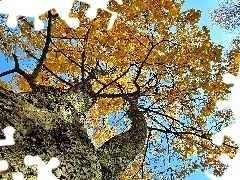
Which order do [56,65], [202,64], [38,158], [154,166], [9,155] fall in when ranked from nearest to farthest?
1. [9,155]
2. [38,158]
3. [202,64]
4. [56,65]
5. [154,166]

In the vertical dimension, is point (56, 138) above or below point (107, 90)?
below

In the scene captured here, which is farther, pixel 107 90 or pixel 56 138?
pixel 107 90

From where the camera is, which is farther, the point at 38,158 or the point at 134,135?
the point at 134,135

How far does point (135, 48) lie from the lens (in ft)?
21.0

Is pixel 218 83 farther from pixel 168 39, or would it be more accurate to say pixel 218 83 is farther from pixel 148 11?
pixel 148 11

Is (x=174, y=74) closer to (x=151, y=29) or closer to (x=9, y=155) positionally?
(x=151, y=29)

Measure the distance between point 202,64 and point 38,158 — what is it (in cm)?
395

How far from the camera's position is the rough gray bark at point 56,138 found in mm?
2518

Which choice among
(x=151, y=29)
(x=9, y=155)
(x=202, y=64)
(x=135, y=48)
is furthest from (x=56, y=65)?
(x=9, y=155)

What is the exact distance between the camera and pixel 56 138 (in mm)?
2965

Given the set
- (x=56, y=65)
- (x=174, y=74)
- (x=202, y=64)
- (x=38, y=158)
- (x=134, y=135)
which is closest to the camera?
(x=38, y=158)

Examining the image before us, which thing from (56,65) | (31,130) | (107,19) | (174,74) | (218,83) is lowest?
(31,130)

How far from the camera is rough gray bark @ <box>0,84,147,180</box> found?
8.26 feet

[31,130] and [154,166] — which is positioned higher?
[154,166]
